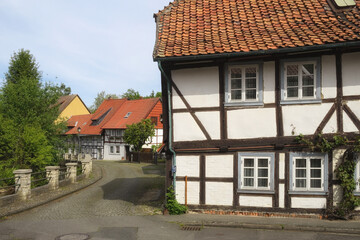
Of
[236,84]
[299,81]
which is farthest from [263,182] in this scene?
[299,81]

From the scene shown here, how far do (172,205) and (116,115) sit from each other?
133ft

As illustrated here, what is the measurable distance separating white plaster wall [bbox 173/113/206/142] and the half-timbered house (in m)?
0.03

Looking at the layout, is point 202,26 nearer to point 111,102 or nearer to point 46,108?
point 46,108

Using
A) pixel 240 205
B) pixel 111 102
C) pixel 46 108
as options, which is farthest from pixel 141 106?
pixel 240 205

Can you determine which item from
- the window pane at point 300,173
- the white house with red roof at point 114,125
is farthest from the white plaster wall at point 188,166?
the white house with red roof at point 114,125

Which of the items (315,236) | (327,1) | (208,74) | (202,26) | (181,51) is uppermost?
(327,1)

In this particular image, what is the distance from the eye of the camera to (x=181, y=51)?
10.8 meters

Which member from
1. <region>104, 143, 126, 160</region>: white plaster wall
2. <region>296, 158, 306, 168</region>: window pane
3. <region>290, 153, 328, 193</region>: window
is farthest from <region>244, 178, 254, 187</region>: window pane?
<region>104, 143, 126, 160</region>: white plaster wall

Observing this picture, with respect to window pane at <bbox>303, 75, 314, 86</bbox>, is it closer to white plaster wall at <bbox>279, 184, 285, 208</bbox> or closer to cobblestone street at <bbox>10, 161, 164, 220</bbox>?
white plaster wall at <bbox>279, 184, 285, 208</bbox>

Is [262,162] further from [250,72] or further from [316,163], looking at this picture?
[250,72]

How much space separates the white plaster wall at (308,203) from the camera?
10.3 metres

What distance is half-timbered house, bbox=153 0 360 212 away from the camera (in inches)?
405

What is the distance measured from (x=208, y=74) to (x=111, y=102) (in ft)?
152

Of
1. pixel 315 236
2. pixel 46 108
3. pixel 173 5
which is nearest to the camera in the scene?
pixel 315 236
